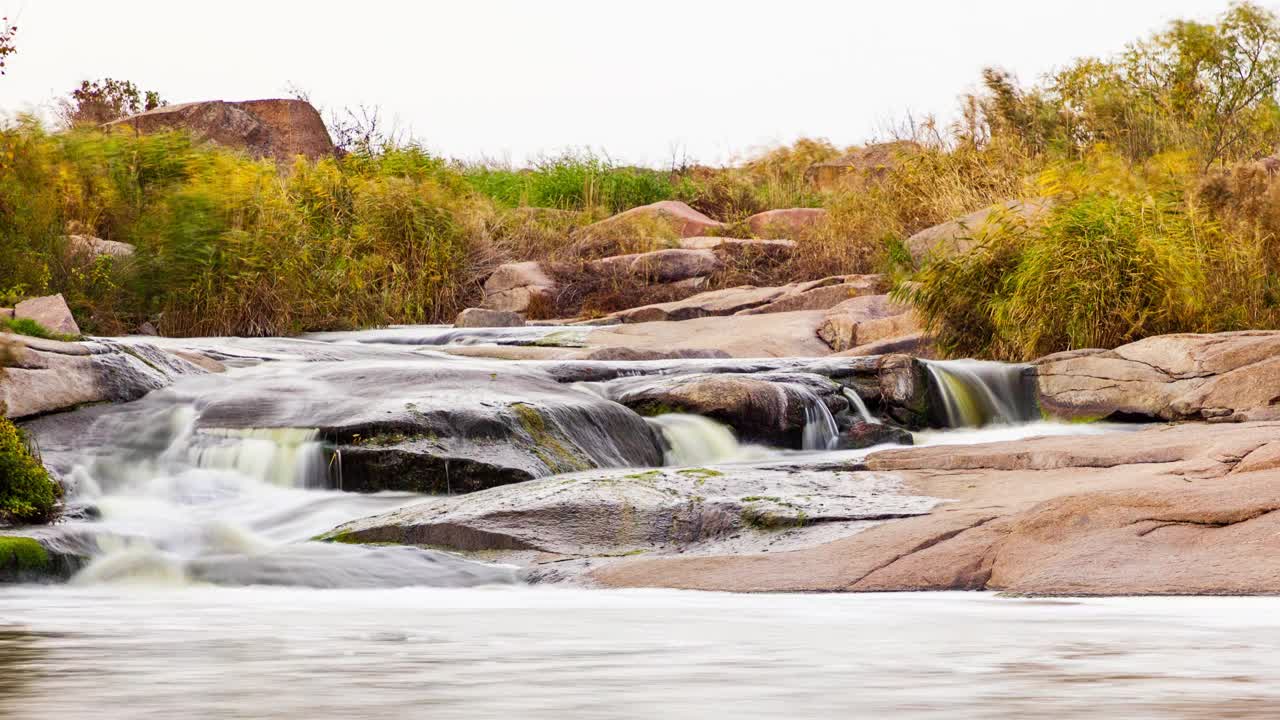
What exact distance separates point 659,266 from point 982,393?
8.54 m

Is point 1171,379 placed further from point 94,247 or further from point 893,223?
point 94,247

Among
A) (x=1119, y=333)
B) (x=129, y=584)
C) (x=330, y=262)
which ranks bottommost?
(x=129, y=584)

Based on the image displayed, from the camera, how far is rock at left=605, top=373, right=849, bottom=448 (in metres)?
9.00

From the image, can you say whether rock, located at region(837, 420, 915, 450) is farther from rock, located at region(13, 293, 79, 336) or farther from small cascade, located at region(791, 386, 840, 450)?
rock, located at region(13, 293, 79, 336)

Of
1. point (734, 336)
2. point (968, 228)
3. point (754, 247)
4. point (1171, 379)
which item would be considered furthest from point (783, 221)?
point (1171, 379)

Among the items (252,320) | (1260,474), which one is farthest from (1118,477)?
(252,320)

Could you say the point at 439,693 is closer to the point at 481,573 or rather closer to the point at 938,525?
the point at 481,573

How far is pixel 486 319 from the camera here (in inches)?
615

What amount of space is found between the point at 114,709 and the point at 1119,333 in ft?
33.0

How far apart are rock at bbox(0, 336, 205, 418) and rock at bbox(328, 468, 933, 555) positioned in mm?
2554

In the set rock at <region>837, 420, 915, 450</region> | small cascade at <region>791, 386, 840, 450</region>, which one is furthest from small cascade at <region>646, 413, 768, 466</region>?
rock at <region>837, 420, 915, 450</region>

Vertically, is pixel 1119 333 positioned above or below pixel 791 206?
below

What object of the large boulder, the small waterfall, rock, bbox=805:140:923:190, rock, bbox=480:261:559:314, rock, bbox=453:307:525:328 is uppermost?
rock, bbox=805:140:923:190

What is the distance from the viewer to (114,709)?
8.58 ft
